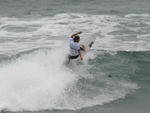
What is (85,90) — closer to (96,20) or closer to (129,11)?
(96,20)

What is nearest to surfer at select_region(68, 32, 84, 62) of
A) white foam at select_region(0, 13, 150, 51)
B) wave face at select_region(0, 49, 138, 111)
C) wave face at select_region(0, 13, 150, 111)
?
wave face at select_region(0, 13, 150, 111)

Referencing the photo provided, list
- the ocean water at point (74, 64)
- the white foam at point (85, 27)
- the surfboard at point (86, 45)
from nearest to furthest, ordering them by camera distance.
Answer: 1. the ocean water at point (74, 64)
2. the surfboard at point (86, 45)
3. the white foam at point (85, 27)

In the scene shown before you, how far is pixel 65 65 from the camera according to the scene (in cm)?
1781

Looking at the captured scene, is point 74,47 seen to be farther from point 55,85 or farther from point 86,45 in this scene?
point 86,45


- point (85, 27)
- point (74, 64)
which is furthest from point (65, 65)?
point (85, 27)

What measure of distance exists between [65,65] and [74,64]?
0.51 m

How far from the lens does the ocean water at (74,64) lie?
14.7 metres

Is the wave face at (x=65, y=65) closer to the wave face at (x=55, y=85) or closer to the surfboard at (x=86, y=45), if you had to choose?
the wave face at (x=55, y=85)

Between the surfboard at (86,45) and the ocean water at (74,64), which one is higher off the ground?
the surfboard at (86,45)

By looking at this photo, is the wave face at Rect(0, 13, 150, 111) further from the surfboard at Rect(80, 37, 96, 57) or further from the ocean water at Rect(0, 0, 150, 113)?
the surfboard at Rect(80, 37, 96, 57)

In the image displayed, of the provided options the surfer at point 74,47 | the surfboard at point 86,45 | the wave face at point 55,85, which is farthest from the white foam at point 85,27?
the wave face at point 55,85

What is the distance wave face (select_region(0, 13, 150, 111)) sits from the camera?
1499 cm

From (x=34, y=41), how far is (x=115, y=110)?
1131cm

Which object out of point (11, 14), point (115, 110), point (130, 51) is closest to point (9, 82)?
point (115, 110)
